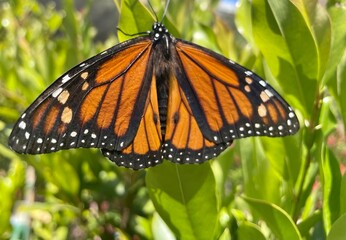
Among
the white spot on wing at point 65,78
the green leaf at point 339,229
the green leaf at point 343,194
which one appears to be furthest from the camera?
the white spot on wing at point 65,78

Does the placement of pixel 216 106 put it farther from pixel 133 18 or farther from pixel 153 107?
pixel 133 18

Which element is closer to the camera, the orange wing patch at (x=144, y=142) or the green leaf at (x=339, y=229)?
the green leaf at (x=339, y=229)

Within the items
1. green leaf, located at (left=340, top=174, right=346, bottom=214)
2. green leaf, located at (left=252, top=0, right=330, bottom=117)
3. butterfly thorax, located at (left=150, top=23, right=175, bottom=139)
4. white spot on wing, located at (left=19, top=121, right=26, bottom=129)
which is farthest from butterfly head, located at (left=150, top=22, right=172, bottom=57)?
green leaf, located at (left=340, top=174, right=346, bottom=214)

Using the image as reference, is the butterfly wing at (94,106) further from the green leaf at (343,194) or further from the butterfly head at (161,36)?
the green leaf at (343,194)

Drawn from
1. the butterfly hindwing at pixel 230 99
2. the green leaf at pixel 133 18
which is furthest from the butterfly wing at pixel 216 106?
the green leaf at pixel 133 18

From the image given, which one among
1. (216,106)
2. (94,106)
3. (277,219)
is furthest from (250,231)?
(94,106)
